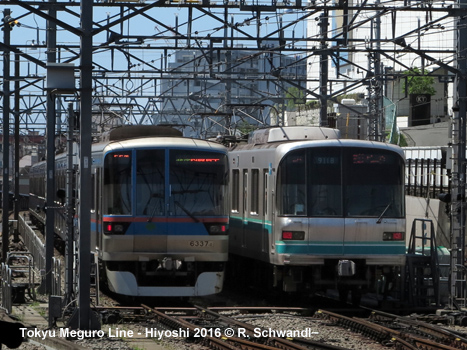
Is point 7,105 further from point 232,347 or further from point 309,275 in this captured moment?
point 232,347

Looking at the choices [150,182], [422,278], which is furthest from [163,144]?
[422,278]

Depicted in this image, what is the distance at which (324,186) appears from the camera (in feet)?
51.3

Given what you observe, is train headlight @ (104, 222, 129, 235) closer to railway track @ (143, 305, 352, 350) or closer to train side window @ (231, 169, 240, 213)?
railway track @ (143, 305, 352, 350)

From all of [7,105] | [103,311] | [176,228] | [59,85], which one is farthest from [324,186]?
[7,105]

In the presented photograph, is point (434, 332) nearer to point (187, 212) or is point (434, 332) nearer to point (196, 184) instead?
point (187, 212)

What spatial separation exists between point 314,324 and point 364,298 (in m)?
4.82

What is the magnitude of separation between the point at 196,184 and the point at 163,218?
2.63 ft

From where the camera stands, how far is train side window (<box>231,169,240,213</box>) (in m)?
19.0

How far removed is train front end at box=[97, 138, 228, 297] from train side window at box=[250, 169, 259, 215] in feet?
5.98

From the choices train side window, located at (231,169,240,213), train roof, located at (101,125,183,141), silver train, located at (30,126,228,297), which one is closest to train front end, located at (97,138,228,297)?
silver train, located at (30,126,228,297)

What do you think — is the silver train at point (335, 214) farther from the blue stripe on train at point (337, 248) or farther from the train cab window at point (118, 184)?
the train cab window at point (118, 184)

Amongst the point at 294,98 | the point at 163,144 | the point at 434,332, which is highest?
the point at 294,98

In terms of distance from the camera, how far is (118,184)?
49.8 feet

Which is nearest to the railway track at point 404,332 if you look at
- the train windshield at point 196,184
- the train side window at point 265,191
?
the train windshield at point 196,184
